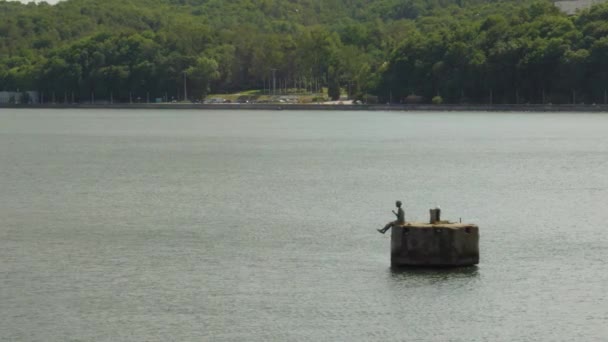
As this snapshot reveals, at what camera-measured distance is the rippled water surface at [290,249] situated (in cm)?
3622

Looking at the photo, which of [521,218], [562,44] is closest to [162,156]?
[521,218]

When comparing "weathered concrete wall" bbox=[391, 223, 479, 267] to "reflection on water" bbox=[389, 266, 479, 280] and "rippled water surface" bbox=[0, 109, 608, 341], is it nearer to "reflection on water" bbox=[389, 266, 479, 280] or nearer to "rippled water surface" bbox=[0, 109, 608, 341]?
"reflection on water" bbox=[389, 266, 479, 280]

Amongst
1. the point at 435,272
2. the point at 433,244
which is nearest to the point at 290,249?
the point at 435,272

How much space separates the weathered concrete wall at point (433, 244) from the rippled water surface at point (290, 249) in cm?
53

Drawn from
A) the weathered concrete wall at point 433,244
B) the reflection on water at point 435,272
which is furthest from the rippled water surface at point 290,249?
the weathered concrete wall at point 433,244

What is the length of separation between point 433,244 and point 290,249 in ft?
27.2

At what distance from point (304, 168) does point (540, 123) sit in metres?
79.9

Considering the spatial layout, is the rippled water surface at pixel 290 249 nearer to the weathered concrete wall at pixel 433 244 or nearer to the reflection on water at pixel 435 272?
the reflection on water at pixel 435 272

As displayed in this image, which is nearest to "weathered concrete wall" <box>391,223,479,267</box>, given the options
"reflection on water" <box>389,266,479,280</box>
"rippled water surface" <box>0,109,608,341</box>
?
"reflection on water" <box>389,266,479,280</box>

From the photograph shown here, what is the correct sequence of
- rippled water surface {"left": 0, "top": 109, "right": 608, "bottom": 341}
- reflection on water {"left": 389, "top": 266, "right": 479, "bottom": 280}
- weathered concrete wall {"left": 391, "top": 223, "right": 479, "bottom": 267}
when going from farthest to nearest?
1. reflection on water {"left": 389, "top": 266, "right": 479, "bottom": 280}
2. weathered concrete wall {"left": 391, "top": 223, "right": 479, "bottom": 267}
3. rippled water surface {"left": 0, "top": 109, "right": 608, "bottom": 341}

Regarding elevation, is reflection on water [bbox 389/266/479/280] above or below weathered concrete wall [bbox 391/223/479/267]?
below

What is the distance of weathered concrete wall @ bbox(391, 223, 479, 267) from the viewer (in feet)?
133

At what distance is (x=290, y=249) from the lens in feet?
157

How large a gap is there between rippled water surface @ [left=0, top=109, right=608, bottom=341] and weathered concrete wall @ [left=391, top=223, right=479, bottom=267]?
0.53 metres
